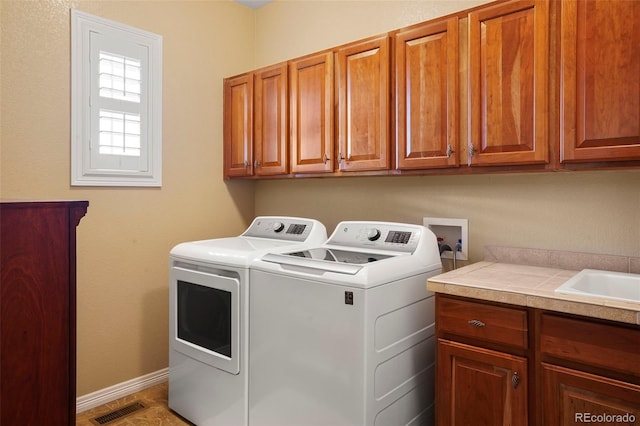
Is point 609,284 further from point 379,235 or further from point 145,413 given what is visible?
point 145,413

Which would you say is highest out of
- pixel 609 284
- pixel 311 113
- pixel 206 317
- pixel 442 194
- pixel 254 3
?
pixel 254 3

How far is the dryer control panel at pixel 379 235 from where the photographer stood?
2.13m

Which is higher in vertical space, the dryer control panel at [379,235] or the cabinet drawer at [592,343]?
the dryer control panel at [379,235]

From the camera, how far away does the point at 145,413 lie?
247cm

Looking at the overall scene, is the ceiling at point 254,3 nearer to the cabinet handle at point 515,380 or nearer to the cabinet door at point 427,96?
the cabinet door at point 427,96

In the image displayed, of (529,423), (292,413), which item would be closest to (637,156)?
(529,423)

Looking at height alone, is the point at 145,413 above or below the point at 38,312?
below

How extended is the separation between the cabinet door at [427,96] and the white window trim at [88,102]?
5.16 feet

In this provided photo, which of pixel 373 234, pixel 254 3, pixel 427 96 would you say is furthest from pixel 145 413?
pixel 254 3

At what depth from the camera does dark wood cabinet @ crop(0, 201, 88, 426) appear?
55.1 inches

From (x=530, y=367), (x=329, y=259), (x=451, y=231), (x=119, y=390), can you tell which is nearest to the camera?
(x=530, y=367)

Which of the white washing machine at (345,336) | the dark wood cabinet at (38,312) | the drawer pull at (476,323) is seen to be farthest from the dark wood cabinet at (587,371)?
the dark wood cabinet at (38,312)

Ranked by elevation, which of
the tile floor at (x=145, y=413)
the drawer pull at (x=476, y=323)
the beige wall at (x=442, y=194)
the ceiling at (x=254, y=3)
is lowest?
the tile floor at (x=145, y=413)

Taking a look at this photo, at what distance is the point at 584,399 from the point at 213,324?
1.66 meters
